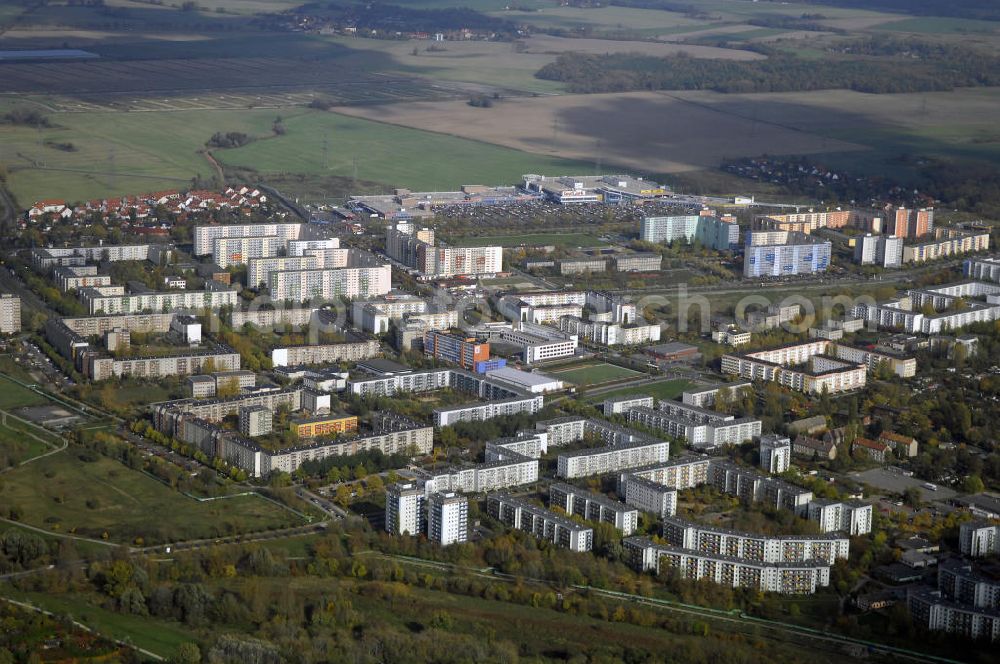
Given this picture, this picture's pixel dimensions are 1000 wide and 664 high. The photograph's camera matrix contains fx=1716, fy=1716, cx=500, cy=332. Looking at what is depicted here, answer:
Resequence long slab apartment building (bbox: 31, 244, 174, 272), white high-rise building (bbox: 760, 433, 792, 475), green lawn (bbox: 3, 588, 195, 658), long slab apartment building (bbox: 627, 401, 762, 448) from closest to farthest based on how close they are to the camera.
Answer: green lawn (bbox: 3, 588, 195, 658) < white high-rise building (bbox: 760, 433, 792, 475) < long slab apartment building (bbox: 627, 401, 762, 448) < long slab apartment building (bbox: 31, 244, 174, 272)

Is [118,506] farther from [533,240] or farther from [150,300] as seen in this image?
[533,240]

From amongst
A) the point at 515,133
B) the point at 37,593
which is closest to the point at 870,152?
the point at 515,133

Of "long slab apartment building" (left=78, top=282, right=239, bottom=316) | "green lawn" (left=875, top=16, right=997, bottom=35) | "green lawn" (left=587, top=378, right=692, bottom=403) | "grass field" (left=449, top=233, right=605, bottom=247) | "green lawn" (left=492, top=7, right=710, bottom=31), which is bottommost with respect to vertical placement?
"green lawn" (left=587, top=378, right=692, bottom=403)

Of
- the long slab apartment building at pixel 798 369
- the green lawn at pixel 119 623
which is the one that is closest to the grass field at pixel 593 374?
the long slab apartment building at pixel 798 369

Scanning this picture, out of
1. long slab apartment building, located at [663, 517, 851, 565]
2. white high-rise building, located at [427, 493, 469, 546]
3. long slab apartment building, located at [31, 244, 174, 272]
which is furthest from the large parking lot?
long slab apartment building, located at [31, 244, 174, 272]

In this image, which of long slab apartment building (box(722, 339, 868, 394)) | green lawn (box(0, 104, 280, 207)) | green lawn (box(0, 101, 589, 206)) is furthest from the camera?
green lawn (box(0, 101, 589, 206))

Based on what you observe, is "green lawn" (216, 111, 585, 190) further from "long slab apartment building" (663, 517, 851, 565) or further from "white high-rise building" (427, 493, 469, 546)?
"long slab apartment building" (663, 517, 851, 565)

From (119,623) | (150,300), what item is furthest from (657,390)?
(119,623)
